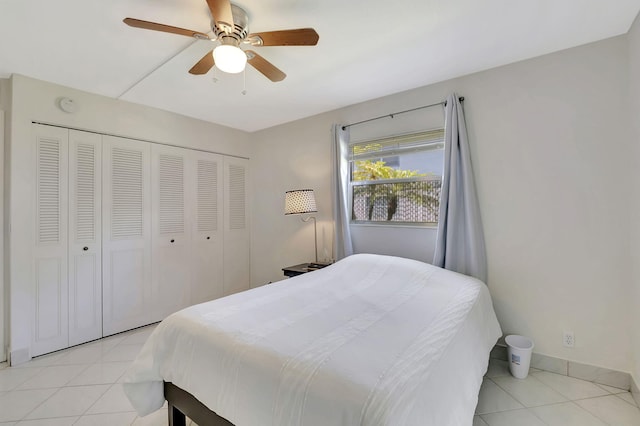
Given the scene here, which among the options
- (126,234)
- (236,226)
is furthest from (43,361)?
(236,226)

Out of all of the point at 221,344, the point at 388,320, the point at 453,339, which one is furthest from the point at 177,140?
the point at 453,339

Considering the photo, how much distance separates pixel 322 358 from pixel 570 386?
200 cm

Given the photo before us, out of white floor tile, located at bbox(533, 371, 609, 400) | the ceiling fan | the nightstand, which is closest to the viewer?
the ceiling fan

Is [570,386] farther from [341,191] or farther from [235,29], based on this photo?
[235,29]

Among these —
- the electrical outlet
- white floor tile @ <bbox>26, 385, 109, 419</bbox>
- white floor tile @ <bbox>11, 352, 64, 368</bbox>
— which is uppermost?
the electrical outlet

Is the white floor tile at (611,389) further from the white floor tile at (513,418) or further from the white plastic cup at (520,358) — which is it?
the white floor tile at (513,418)

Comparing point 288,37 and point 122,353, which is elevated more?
point 288,37

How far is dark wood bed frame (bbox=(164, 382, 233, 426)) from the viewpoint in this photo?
1.28 m

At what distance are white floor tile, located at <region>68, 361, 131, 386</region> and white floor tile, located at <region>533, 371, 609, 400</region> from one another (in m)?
3.11

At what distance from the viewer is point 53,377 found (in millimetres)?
2154

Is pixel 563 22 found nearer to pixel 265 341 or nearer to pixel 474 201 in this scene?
pixel 474 201

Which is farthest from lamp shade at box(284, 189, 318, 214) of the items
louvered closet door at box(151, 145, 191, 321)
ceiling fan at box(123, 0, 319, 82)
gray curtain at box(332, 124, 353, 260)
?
ceiling fan at box(123, 0, 319, 82)

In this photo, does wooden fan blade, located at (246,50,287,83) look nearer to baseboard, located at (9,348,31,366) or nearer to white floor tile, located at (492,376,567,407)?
white floor tile, located at (492,376,567,407)

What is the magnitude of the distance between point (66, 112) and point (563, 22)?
3.93 m
